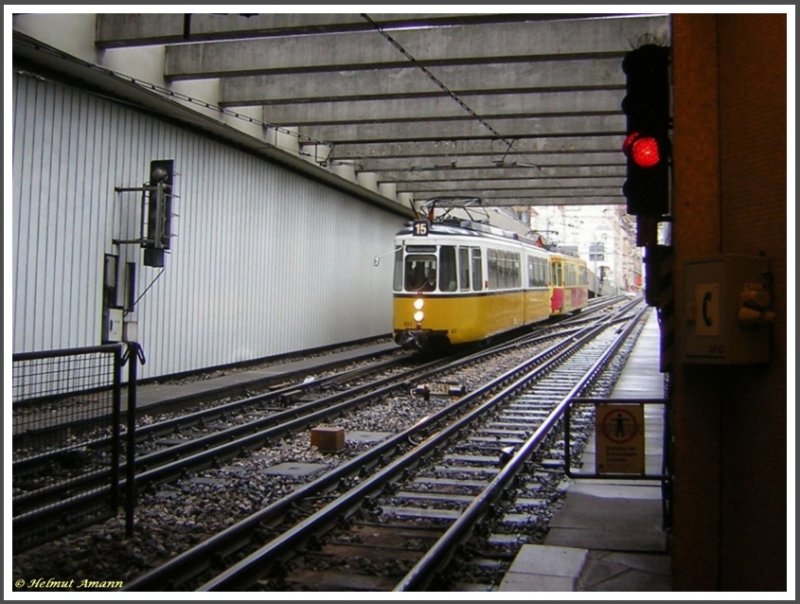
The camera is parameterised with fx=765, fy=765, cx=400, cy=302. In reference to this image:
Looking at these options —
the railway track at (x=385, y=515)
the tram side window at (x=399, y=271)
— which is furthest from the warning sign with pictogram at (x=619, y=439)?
the tram side window at (x=399, y=271)

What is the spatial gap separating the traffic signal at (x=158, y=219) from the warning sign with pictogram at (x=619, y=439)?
9.36 m

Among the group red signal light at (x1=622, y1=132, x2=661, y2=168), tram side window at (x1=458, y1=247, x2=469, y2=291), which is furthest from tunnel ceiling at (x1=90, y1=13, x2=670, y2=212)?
red signal light at (x1=622, y1=132, x2=661, y2=168)

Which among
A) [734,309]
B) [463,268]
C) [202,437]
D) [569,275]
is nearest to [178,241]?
[202,437]

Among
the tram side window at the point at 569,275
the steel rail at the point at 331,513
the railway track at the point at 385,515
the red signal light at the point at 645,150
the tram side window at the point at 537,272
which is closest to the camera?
the red signal light at the point at 645,150

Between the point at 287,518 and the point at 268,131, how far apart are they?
39.9 feet

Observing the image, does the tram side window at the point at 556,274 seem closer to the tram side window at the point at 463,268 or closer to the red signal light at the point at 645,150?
the tram side window at the point at 463,268

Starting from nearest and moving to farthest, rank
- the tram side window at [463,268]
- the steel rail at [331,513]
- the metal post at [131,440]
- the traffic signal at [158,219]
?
the steel rail at [331,513]
the metal post at [131,440]
the traffic signal at [158,219]
the tram side window at [463,268]

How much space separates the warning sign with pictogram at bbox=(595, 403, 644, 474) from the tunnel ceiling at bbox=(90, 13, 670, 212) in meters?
4.42

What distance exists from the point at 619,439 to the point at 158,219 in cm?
973

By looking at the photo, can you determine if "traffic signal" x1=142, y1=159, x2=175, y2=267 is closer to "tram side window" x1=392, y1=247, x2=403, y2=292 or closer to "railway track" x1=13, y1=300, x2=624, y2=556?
"railway track" x1=13, y1=300, x2=624, y2=556

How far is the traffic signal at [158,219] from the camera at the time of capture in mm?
13625

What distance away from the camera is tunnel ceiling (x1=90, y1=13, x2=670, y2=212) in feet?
39.3

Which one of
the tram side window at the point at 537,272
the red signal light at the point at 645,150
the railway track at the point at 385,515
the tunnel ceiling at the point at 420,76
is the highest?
the tunnel ceiling at the point at 420,76

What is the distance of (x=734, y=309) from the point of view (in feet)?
13.2
